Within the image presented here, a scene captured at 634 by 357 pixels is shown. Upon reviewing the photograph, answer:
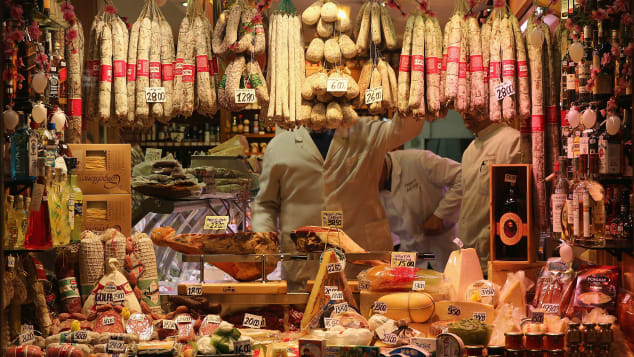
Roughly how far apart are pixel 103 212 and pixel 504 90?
244 centimetres

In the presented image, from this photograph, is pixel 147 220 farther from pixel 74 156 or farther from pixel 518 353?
pixel 518 353

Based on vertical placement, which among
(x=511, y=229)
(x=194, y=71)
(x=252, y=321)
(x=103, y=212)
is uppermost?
(x=194, y=71)

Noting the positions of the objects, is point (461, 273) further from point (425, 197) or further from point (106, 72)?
point (425, 197)

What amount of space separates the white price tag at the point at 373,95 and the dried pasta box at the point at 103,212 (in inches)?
61.3

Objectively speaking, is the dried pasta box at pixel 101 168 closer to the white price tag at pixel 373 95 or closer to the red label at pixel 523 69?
the white price tag at pixel 373 95

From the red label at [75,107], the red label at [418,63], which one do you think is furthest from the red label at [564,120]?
the red label at [75,107]

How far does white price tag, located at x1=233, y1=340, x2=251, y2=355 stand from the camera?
2695mm

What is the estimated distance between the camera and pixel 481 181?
5.34 meters

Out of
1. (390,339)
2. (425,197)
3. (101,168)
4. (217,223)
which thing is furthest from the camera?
(425,197)

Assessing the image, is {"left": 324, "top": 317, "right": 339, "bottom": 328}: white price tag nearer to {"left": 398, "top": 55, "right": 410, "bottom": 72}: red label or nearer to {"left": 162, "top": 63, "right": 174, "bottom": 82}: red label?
{"left": 398, "top": 55, "right": 410, "bottom": 72}: red label

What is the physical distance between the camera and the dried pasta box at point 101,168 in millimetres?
3906

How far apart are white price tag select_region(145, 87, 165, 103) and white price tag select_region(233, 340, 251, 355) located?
5.97 feet

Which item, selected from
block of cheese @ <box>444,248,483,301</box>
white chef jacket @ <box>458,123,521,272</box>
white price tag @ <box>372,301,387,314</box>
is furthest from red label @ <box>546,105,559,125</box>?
white price tag @ <box>372,301,387,314</box>

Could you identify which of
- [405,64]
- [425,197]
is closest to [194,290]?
[405,64]
